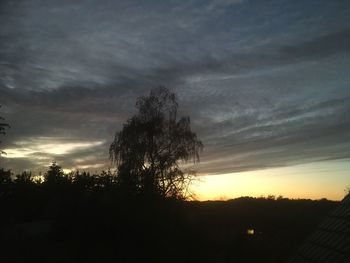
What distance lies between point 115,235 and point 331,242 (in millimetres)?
20656

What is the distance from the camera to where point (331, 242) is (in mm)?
10328

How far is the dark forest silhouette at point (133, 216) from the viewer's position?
91.8ft

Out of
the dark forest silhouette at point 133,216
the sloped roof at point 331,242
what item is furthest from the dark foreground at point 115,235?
the sloped roof at point 331,242

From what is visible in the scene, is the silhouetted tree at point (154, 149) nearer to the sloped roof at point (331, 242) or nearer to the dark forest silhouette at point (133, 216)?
the dark forest silhouette at point (133, 216)

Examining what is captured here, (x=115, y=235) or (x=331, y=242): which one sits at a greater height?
(x=331, y=242)

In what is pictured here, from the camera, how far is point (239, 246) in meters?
35.9

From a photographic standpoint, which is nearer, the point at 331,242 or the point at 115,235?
the point at 331,242

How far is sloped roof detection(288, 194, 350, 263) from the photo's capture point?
9.43 metres

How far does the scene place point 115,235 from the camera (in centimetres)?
2908

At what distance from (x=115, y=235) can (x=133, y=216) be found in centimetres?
170

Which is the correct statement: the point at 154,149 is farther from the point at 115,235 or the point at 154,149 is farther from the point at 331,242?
the point at 331,242

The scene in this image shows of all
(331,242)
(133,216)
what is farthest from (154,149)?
(331,242)

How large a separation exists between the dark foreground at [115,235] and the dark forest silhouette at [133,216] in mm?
64

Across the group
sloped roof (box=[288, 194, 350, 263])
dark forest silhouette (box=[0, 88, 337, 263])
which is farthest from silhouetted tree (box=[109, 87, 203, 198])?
sloped roof (box=[288, 194, 350, 263])
